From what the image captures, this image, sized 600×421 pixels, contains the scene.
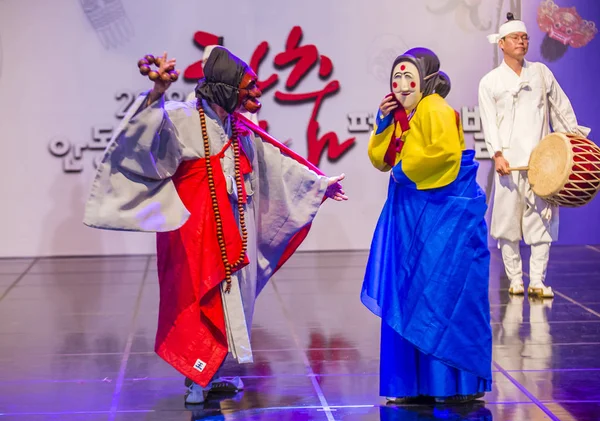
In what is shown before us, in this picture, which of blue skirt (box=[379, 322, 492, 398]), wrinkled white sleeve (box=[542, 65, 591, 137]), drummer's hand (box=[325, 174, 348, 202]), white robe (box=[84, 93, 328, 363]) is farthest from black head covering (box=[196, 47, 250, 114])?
wrinkled white sleeve (box=[542, 65, 591, 137])

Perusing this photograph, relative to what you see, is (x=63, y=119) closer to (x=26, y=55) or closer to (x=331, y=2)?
(x=26, y=55)

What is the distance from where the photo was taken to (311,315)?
18.9 feet

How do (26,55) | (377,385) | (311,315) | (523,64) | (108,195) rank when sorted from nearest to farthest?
(108,195) < (377,385) < (311,315) < (523,64) < (26,55)

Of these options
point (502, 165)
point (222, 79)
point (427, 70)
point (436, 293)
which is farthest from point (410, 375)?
point (502, 165)

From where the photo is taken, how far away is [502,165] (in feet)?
20.0

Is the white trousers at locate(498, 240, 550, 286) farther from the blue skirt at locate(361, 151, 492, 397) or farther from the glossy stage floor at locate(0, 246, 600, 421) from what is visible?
the blue skirt at locate(361, 151, 492, 397)

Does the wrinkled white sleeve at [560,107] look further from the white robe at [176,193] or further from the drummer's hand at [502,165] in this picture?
the white robe at [176,193]

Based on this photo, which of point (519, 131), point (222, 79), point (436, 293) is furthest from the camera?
point (519, 131)

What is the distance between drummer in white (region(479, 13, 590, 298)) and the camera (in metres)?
6.24

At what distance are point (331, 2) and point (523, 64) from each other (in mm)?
2383

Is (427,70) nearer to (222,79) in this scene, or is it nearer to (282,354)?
(222,79)

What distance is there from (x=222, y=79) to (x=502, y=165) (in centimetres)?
262

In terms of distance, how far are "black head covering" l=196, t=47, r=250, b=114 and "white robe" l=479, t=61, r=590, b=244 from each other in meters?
2.65

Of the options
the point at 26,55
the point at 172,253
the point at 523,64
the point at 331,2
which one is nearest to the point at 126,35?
the point at 26,55
